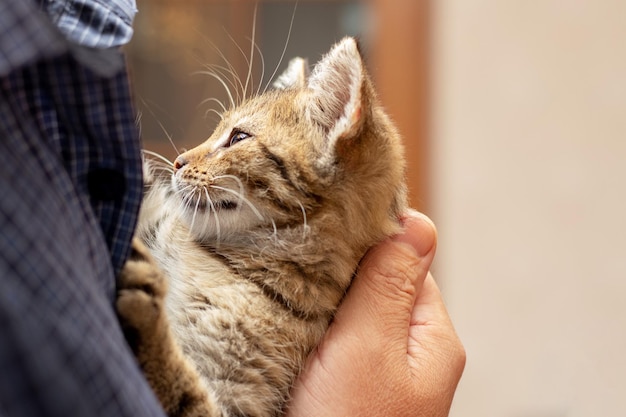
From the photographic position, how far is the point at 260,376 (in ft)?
2.52

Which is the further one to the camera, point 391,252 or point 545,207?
point 545,207

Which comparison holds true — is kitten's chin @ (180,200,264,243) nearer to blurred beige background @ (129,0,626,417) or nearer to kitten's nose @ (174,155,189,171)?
kitten's nose @ (174,155,189,171)

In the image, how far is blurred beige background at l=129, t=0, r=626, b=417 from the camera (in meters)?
1.93

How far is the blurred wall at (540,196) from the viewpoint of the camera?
1.93m

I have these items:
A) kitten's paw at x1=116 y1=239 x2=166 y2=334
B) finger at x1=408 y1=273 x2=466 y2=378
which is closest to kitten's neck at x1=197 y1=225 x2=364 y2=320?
finger at x1=408 y1=273 x2=466 y2=378

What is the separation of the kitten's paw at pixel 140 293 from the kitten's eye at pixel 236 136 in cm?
33

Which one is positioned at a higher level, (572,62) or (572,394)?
(572,62)

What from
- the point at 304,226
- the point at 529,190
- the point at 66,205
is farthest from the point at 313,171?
the point at 529,190

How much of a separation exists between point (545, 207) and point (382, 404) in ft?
4.31

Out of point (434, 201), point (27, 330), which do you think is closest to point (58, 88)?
point (27, 330)

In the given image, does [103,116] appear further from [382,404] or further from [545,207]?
[545,207]

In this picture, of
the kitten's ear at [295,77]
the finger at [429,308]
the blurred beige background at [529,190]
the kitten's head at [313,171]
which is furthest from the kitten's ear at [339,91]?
the blurred beige background at [529,190]

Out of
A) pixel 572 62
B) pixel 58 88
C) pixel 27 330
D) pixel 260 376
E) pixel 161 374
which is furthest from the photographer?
pixel 572 62

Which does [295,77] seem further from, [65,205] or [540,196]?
[540,196]
